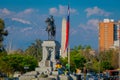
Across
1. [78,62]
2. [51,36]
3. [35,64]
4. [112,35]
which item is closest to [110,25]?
[112,35]

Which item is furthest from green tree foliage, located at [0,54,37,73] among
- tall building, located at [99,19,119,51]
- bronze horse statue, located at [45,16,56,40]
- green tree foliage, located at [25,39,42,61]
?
tall building, located at [99,19,119,51]

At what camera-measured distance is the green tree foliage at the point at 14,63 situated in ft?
225

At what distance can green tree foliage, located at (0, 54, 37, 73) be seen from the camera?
68562 millimetres

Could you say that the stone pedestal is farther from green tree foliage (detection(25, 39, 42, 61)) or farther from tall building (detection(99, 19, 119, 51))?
tall building (detection(99, 19, 119, 51))

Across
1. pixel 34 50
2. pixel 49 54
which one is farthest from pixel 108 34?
pixel 49 54

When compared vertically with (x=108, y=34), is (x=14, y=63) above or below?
below

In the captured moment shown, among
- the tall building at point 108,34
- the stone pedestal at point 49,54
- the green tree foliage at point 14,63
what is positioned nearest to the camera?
the stone pedestal at point 49,54

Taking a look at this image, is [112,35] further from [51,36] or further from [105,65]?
[51,36]

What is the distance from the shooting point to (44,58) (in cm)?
5706

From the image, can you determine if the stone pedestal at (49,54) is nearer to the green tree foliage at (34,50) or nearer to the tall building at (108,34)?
the green tree foliage at (34,50)

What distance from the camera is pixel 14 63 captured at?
7312 cm

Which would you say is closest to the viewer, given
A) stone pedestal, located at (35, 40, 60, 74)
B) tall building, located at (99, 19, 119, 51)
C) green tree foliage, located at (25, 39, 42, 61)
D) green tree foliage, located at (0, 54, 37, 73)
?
stone pedestal, located at (35, 40, 60, 74)

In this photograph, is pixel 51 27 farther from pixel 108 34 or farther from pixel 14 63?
pixel 108 34

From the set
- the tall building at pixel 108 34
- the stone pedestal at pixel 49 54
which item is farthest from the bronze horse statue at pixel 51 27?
the tall building at pixel 108 34
